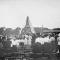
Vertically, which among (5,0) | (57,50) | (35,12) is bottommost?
(57,50)

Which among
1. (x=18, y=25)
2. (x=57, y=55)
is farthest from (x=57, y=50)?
(x=18, y=25)

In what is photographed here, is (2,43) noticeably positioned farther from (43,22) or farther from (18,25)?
(43,22)

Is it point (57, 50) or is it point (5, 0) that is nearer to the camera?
point (57, 50)

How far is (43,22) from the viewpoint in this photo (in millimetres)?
2186

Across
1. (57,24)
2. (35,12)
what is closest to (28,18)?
(35,12)

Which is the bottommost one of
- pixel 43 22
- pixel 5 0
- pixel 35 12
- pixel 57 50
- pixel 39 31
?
pixel 57 50

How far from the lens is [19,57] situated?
2162mm

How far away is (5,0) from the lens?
2.31 metres

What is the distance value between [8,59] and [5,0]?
1.10 m

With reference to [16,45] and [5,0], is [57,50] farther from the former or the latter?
[5,0]

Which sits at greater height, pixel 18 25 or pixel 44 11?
pixel 44 11

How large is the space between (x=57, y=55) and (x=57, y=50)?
9 cm

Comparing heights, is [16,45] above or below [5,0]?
below

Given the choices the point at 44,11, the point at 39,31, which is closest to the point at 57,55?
the point at 39,31
